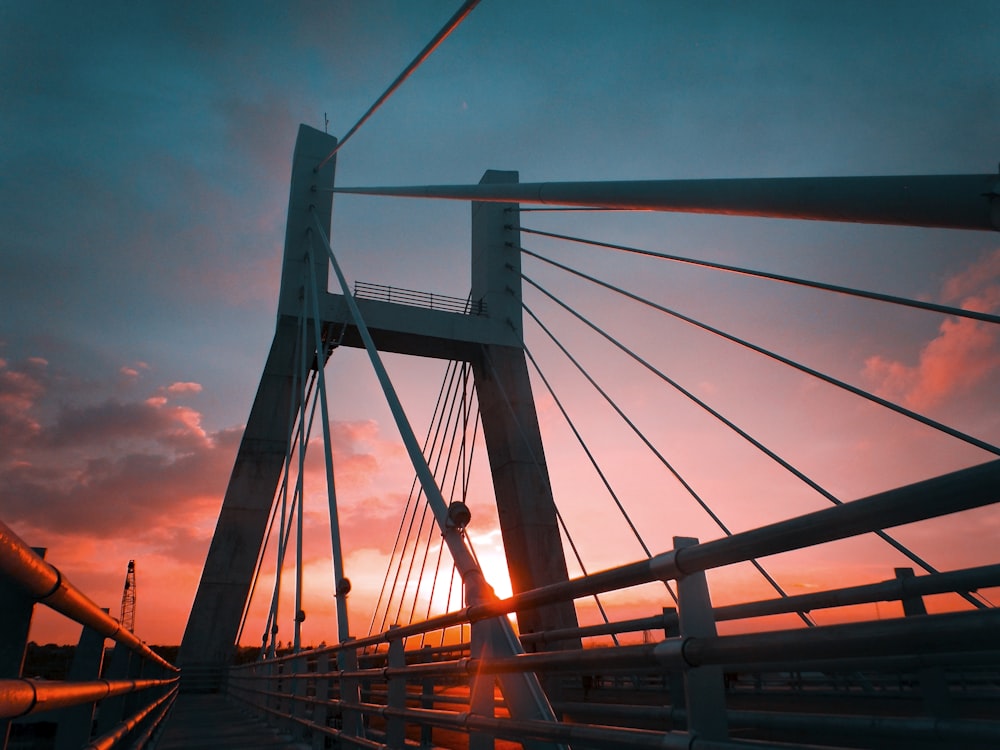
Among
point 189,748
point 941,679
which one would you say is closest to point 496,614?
point 941,679

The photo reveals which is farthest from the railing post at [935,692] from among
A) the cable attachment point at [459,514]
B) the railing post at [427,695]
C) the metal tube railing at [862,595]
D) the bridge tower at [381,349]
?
the bridge tower at [381,349]

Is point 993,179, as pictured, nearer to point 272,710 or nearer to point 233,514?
point 272,710

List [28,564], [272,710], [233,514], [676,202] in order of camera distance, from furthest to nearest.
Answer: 1. [233,514]
2. [272,710]
3. [676,202]
4. [28,564]

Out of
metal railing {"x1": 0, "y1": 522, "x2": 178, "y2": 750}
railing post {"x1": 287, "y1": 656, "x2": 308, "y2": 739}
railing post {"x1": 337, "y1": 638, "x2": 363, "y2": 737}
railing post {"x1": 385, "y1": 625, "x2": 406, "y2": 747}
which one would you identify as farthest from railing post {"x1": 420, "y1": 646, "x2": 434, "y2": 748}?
metal railing {"x1": 0, "y1": 522, "x2": 178, "y2": 750}

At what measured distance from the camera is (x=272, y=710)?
30.3 feet

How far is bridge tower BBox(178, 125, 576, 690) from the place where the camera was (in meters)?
14.0

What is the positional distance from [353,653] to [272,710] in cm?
424

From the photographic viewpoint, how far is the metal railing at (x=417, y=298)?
46.9 ft

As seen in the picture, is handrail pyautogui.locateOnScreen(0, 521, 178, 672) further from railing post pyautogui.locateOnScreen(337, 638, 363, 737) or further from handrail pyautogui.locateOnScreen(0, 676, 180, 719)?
railing post pyautogui.locateOnScreen(337, 638, 363, 737)

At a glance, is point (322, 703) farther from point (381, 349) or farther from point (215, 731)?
point (381, 349)

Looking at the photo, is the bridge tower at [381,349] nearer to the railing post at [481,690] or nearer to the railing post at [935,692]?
the railing post at [481,690]

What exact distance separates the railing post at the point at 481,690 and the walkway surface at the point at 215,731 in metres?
4.26

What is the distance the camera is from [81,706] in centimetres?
247

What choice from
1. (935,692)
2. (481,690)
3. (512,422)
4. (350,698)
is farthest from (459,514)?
(512,422)
